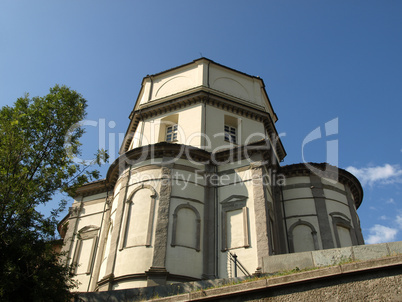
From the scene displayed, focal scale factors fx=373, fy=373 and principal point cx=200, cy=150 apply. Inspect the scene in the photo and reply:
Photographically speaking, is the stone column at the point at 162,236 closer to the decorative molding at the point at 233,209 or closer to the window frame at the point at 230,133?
the decorative molding at the point at 233,209

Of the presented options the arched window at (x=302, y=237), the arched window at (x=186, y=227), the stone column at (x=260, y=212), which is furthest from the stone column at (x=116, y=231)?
the arched window at (x=302, y=237)

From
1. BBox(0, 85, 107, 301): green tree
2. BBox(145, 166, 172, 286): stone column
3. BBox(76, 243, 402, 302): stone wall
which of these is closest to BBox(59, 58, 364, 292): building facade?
BBox(145, 166, 172, 286): stone column

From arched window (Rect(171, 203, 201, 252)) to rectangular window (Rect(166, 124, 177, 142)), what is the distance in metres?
5.65

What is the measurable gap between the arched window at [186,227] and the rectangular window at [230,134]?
5.90m

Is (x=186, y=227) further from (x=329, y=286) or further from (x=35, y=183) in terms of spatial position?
(x=329, y=286)

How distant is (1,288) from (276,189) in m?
15.5

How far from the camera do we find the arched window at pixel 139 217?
58.5 ft

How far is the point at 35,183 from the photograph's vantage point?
13234mm

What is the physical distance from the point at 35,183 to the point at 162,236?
661cm

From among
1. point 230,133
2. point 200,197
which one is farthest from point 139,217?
point 230,133

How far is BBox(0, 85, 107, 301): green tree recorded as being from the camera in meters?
10.9

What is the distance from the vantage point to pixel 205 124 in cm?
2266

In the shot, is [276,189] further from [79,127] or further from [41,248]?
[41,248]

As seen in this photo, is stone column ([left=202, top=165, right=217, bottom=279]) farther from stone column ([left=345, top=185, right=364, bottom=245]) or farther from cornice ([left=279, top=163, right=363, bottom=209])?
stone column ([left=345, top=185, right=364, bottom=245])
